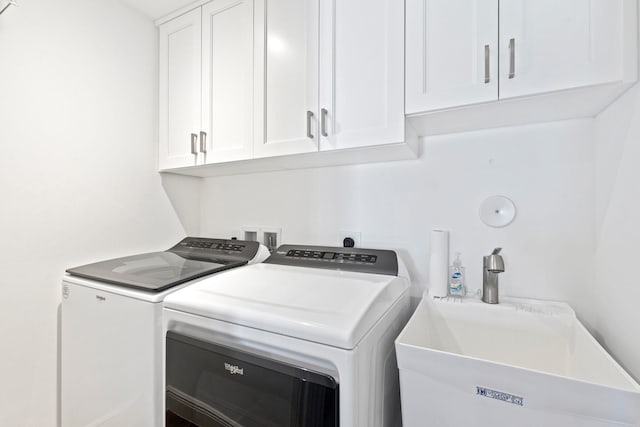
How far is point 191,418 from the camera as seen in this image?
0.98 meters

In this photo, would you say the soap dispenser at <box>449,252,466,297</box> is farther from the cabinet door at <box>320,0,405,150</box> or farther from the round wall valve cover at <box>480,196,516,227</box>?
the cabinet door at <box>320,0,405,150</box>

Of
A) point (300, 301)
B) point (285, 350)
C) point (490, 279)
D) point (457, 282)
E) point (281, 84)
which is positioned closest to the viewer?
point (285, 350)

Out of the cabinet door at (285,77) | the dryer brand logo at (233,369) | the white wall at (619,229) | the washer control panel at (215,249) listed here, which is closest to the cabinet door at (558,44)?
the white wall at (619,229)

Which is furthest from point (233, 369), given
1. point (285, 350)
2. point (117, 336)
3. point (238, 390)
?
point (117, 336)

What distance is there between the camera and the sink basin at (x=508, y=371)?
0.63 meters

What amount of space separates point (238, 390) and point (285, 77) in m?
1.24

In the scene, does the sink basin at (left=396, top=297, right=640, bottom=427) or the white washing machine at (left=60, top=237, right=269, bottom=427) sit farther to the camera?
the white washing machine at (left=60, top=237, right=269, bottom=427)

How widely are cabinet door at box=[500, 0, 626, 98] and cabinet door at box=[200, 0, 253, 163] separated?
3.47ft

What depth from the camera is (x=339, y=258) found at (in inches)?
53.7

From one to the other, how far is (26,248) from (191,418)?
3.58ft

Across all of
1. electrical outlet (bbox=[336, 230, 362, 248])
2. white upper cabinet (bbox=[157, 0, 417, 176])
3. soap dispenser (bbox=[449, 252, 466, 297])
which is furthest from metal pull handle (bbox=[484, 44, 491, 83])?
electrical outlet (bbox=[336, 230, 362, 248])

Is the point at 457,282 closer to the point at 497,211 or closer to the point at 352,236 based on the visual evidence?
the point at 497,211

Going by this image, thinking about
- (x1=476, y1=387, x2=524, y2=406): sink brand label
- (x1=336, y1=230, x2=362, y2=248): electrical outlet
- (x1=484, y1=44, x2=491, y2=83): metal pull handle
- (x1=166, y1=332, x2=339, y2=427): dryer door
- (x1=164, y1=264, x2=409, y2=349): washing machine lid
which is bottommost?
(x1=166, y1=332, x2=339, y2=427): dryer door

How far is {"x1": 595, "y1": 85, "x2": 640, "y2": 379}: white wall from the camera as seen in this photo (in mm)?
751
